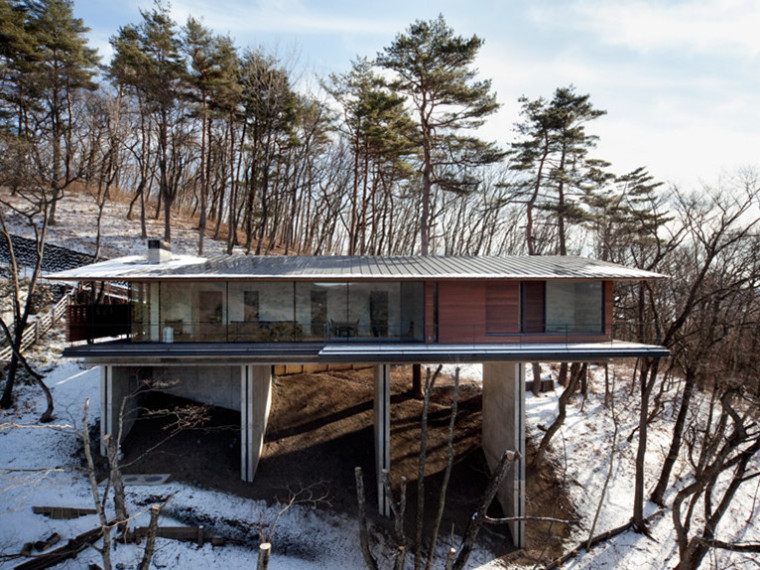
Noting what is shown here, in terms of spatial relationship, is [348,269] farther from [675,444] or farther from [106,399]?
[675,444]

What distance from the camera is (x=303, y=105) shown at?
73.7ft

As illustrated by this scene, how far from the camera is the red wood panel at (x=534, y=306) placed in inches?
448

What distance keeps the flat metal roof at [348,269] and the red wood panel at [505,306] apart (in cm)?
47

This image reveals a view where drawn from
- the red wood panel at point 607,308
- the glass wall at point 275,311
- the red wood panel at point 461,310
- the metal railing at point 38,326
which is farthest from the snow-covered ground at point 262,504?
the red wood panel at point 461,310

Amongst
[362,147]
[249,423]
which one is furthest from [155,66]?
[249,423]

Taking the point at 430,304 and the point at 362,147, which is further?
the point at 362,147

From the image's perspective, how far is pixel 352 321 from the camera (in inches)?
464

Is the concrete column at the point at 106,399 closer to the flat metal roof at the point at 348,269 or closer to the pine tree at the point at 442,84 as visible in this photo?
the flat metal roof at the point at 348,269

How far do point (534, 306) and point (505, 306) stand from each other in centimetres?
101

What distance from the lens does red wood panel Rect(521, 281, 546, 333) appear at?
448 inches

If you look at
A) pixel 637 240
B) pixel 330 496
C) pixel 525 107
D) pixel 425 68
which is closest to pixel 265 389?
pixel 330 496

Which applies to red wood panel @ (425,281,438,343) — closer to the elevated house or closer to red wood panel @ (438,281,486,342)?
the elevated house

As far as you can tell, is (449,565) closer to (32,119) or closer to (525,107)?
(525,107)

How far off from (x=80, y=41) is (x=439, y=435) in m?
27.3
